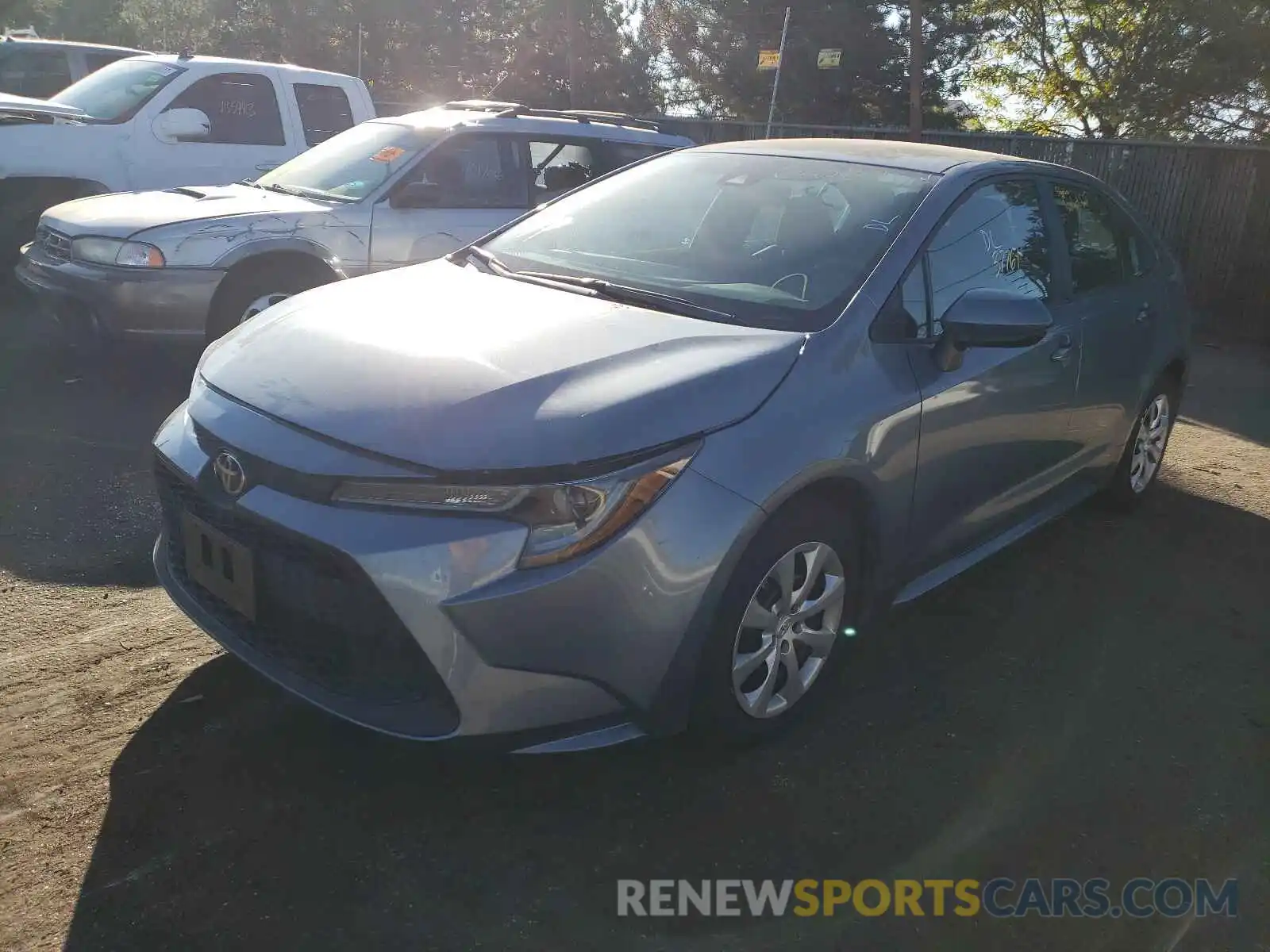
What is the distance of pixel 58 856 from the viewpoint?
2.45 m

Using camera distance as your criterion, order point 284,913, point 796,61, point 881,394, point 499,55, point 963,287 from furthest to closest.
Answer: point 499,55 < point 796,61 < point 963,287 < point 881,394 < point 284,913

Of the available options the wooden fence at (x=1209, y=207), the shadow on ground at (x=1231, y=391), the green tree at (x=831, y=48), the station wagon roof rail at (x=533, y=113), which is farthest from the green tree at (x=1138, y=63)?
the station wagon roof rail at (x=533, y=113)

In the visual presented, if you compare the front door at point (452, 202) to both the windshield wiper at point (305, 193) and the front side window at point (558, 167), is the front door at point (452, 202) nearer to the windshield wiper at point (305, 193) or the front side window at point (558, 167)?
the front side window at point (558, 167)

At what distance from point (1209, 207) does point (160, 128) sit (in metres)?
10.7

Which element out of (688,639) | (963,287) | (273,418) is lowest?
(688,639)

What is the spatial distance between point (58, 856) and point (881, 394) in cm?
240

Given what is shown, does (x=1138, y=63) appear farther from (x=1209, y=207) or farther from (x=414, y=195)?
(x=414, y=195)

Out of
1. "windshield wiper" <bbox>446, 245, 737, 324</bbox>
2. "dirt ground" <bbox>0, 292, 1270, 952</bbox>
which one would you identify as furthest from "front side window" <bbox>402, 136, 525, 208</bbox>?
"dirt ground" <bbox>0, 292, 1270, 952</bbox>

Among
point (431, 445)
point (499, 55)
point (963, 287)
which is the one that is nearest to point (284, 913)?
point (431, 445)

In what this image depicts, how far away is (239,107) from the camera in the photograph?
27.6ft

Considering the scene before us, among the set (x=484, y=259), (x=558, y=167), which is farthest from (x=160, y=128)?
(x=484, y=259)

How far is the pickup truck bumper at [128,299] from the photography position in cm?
575

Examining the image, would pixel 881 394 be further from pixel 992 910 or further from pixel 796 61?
pixel 796 61

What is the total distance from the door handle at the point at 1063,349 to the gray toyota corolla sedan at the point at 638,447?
0.01 m
